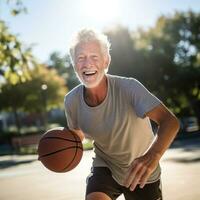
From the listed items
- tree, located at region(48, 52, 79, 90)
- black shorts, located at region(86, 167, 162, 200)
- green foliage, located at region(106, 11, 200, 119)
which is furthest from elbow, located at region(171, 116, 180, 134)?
tree, located at region(48, 52, 79, 90)

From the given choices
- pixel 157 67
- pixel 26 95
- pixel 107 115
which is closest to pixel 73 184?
pixel 107 115

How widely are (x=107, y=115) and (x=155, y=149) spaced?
2.88 ft

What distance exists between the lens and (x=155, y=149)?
3367 mm

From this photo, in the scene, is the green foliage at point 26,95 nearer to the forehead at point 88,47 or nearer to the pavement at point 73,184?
the pavement at point 73,184

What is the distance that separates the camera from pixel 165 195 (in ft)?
29.3

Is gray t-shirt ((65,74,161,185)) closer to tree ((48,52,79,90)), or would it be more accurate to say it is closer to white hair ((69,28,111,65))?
white hair ((69,28,111,65))

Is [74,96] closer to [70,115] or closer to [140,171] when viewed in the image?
[70,115]

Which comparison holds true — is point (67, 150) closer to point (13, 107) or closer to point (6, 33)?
point (6, 33)

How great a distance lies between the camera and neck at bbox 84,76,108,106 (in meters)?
4.19

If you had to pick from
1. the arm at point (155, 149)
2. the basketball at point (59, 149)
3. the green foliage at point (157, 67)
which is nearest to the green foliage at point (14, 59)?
the basketball at point (59, 149)

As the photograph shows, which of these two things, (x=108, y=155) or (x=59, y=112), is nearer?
(x=108, y=155)

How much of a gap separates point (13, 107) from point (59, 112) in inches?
1526

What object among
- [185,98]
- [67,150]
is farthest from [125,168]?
[185,98]

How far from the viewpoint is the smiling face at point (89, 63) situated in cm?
402
